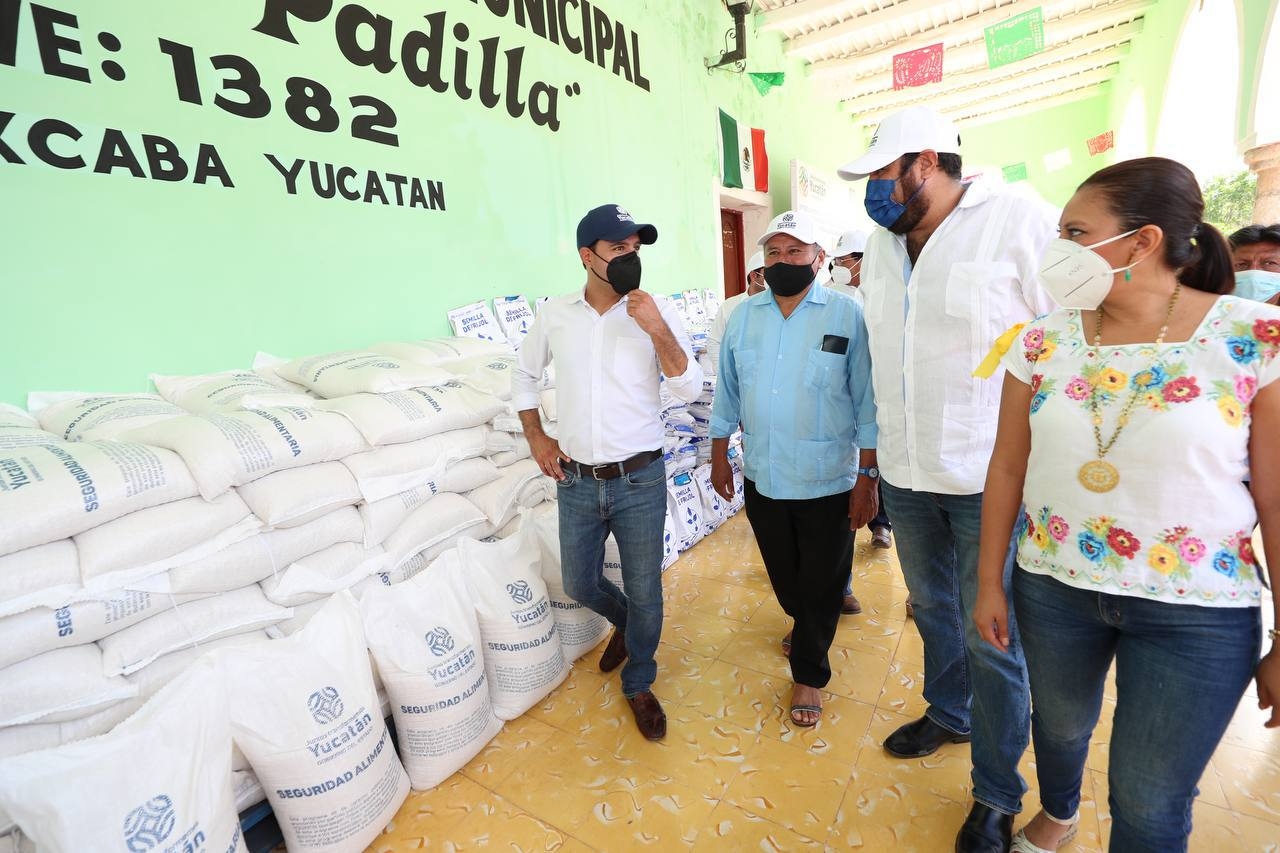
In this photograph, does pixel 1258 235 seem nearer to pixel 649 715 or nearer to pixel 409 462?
pixel 649 715

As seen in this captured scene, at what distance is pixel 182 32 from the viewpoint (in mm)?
1812

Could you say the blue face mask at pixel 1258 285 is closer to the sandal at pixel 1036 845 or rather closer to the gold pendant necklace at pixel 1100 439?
the gold pendant necklace at pixel 1100 439

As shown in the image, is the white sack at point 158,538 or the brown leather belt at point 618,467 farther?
the brown leather belt at point 618,467

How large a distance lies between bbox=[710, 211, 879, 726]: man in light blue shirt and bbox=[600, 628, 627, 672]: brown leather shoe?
66 cm

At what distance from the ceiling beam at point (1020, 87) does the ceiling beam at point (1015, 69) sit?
21cm

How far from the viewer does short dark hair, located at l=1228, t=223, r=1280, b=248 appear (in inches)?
86.7

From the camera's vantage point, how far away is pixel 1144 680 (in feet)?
2.93

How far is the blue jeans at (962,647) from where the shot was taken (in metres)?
1.29

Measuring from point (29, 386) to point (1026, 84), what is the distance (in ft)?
35.9

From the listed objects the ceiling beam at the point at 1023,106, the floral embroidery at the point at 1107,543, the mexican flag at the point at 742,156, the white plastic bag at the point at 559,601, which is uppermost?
the ceiling beam at the point at 1023,106

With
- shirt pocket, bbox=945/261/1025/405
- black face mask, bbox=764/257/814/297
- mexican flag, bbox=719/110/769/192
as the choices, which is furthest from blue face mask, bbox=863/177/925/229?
mexican flag, bbox=719/110/769/192

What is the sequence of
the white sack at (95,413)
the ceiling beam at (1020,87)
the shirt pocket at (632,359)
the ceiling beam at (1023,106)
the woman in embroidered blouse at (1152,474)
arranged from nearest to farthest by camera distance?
the woman in embroidered blouse at (1152,474) → the white sack at (95,413) → the shirt pocket at (632,359) → the ceiling beam at (1020,87) → the ceiling beam at (1023,106)

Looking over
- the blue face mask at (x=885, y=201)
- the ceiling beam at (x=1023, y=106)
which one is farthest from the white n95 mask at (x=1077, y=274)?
the ceiling beam at (x=1023, y=106)

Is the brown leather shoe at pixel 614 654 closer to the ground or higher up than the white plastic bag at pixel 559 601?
closer to the ground
